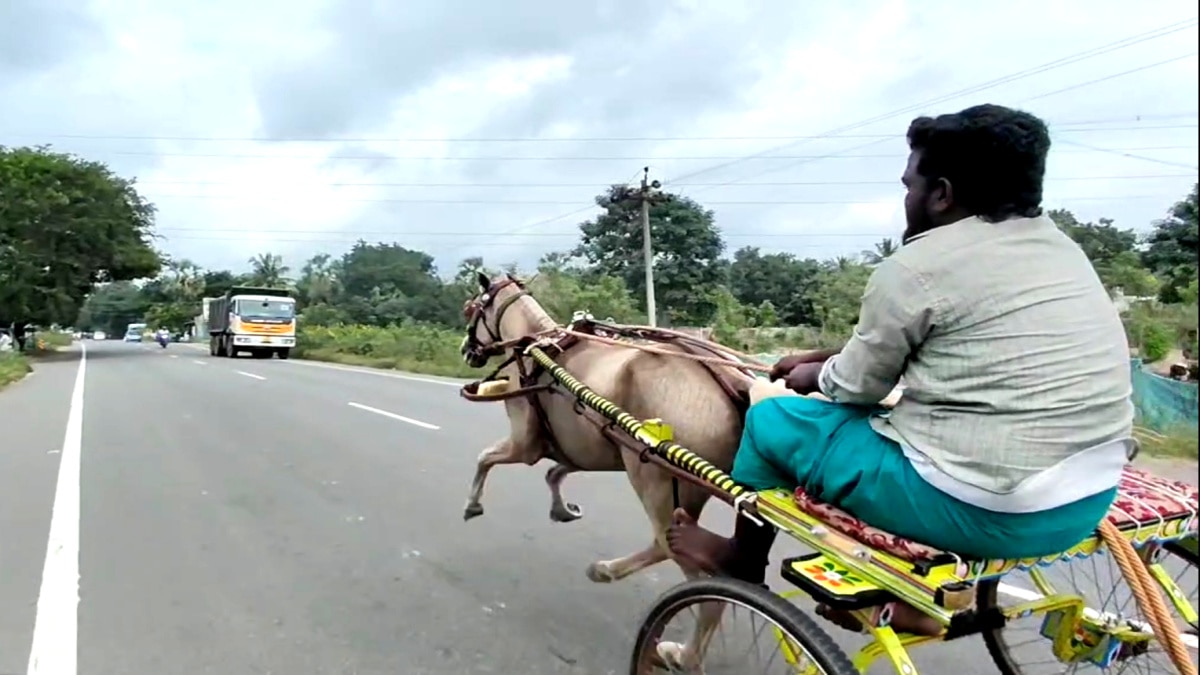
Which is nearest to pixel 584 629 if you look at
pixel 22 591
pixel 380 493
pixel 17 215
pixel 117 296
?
pixel 22 591

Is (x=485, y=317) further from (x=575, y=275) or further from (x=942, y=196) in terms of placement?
(x=575, y=275)

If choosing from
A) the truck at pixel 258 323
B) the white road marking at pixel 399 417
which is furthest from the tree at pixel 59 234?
the white road marking at pixel 399 417

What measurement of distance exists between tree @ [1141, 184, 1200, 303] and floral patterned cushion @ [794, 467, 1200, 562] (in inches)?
23.5

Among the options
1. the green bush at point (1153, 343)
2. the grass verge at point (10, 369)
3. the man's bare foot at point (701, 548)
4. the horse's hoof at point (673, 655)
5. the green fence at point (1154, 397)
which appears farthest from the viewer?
the grass verge at point (10, 369)

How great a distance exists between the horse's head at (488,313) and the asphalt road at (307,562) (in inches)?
45.5

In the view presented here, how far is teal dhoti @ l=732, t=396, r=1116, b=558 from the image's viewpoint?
2.16 meters

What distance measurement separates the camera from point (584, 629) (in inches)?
157

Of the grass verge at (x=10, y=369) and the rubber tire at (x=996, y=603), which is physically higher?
the rubber tire at (x=996, y=603)

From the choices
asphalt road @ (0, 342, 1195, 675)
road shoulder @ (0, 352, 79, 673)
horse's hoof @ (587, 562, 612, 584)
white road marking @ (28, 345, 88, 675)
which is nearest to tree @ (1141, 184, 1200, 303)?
asphalt road @ (0, 342, 1195, 675)

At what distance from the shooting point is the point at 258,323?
34.2 metres

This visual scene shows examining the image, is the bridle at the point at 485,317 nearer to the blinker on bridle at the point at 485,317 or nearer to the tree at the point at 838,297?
the blinker on bridle at the point at 485,317

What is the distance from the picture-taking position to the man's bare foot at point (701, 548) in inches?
106

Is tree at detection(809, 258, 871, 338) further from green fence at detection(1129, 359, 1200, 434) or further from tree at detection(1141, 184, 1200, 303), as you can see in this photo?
green fence at detection(1129, 359, 1200, 434)

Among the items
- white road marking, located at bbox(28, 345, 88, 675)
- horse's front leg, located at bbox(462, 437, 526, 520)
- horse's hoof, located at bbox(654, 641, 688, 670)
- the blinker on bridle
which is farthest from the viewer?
the blinker on bridle
